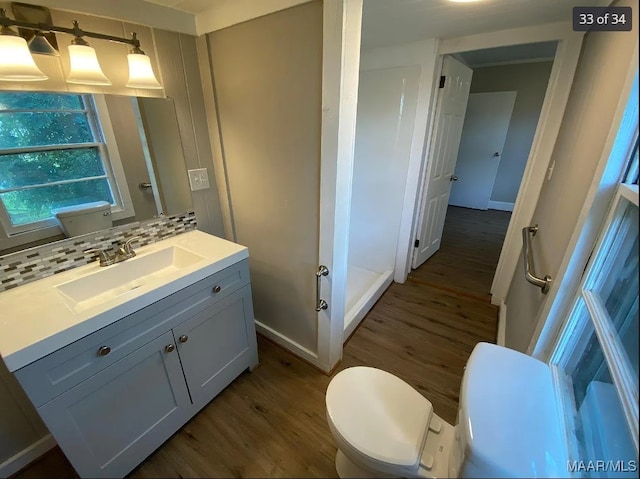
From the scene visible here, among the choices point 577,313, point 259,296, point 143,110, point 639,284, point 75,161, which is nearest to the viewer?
point 639,284

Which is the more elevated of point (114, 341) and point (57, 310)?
point (57, 310)

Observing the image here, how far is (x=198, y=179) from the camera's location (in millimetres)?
1639

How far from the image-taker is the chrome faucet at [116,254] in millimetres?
1283

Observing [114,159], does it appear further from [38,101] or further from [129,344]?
[129,344]

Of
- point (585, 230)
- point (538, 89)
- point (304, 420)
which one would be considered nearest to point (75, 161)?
point (304, 420)

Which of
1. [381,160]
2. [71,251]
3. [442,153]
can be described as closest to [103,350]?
[71,251]

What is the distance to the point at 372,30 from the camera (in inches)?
66.9

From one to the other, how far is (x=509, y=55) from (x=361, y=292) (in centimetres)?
368

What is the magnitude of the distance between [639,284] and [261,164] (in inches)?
57.4

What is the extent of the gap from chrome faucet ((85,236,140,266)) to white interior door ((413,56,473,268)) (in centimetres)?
222

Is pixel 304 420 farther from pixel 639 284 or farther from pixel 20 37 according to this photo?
pixel 20 37

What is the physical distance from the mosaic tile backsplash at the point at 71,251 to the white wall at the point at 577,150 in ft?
6.23

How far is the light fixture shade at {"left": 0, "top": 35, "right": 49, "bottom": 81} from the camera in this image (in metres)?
0.95

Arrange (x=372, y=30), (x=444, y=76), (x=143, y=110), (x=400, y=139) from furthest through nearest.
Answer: (x=400, y=139) < (x=444, y=76) < (x=372, y=30) < (x=143, y=110)
